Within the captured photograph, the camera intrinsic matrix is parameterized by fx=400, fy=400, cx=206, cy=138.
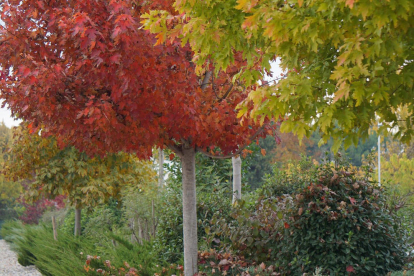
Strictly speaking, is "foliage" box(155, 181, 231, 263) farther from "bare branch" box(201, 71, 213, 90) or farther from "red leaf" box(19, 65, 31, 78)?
"red leaf" box(19, 65, 31, 78)

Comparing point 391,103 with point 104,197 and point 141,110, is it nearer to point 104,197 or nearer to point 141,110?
point 141,110

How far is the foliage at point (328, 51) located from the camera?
2.65 m

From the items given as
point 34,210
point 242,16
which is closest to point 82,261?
point 242,16

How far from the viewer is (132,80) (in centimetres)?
400

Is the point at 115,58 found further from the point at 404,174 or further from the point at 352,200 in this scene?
the point at 404,174

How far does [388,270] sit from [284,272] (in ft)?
4.22

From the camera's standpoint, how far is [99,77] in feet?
13.7

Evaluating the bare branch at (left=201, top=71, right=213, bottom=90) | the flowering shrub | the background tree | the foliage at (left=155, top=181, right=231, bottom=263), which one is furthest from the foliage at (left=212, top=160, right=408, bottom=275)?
the background tree

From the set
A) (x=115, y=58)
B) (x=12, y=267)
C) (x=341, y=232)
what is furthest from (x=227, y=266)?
(x=12, y=267)

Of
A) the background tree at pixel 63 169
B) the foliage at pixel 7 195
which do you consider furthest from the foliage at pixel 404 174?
the foliage at pixel 7 195

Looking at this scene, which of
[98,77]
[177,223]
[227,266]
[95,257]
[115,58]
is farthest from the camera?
[177,223]

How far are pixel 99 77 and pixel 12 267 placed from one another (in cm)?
866

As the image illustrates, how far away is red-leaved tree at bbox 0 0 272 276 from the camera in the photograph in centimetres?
401

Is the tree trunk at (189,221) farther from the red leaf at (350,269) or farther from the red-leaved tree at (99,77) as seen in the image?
the red leaf at (350,269)
